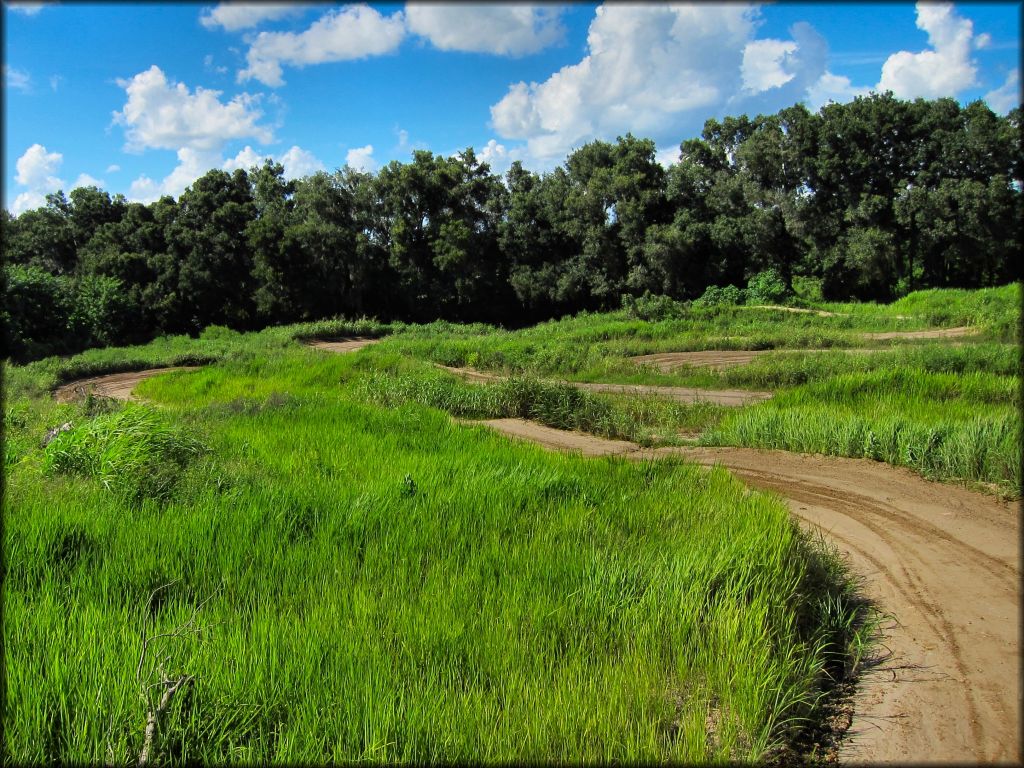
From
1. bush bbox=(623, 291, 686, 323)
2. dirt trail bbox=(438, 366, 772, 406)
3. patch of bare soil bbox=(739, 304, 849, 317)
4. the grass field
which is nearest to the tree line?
bush bbox=(623, 291, 686, 323)

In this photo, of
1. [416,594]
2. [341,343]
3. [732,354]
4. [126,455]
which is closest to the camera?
[416,594]

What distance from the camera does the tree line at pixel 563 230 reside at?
31.9 meters

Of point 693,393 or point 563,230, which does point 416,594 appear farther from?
point 563,230

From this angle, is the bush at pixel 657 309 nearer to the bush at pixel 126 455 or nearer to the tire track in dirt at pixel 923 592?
the tire track in dirt at pixel 923 592

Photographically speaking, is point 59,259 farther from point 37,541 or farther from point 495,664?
point 495,664

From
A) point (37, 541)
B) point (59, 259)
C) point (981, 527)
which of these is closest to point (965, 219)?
point (981, 527)

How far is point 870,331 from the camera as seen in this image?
2302 cm

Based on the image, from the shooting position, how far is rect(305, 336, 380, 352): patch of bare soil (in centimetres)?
2798

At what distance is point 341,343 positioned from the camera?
98.7 feet

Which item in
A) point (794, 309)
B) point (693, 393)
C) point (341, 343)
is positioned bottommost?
point (693, 393)

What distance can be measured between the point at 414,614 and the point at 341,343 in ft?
90.7

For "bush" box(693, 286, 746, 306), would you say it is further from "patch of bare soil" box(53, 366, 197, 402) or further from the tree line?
"patch of bare soil" box(53, 366, 197, 402)

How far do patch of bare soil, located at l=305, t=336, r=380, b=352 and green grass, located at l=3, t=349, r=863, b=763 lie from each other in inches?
849

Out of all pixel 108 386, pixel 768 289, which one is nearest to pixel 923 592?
pixel 108 386
